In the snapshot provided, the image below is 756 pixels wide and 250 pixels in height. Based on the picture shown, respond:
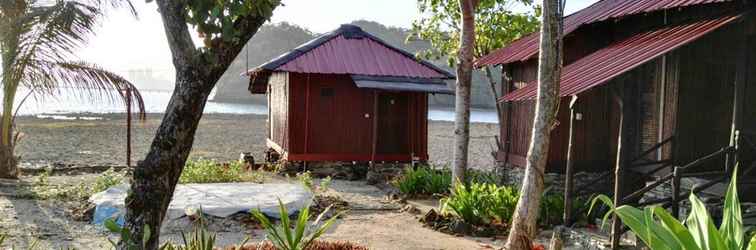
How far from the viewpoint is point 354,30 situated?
58.2 feet

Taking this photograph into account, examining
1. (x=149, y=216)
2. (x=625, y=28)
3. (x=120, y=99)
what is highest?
(x=625, y=28)

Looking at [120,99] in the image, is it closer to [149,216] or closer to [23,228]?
[23,228]

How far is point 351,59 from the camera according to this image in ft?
54.5

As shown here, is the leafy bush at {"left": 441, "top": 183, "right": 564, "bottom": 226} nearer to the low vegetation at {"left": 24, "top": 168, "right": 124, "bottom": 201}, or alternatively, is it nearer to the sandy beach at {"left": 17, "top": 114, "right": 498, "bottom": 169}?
the low vegetation at {"left": 24, "top": 168, "right": 124, "bottom": 201}

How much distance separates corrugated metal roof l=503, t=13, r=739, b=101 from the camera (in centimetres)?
820

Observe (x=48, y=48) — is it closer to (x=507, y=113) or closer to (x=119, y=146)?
(x=507, y=113)

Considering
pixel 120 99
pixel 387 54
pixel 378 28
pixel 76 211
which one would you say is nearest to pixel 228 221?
pixel 76 211

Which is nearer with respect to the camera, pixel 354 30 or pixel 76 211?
pixel 76 211

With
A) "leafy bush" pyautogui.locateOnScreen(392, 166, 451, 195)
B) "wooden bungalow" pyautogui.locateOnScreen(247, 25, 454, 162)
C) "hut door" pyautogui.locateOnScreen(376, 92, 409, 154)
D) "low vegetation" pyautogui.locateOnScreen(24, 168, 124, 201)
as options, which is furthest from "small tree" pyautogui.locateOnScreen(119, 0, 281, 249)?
"hut door" pyautogui.locateOnScreen(376, 92, 409, 154)

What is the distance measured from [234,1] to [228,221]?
6.09 metres

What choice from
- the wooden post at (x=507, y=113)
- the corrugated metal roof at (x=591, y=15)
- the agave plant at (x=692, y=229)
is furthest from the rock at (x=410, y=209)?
the agave plant at (x=692, y=229)

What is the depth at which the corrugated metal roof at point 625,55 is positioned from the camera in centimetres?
820

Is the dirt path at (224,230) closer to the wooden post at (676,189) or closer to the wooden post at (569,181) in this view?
the wooden post at (569,181)

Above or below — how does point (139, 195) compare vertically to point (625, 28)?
below
